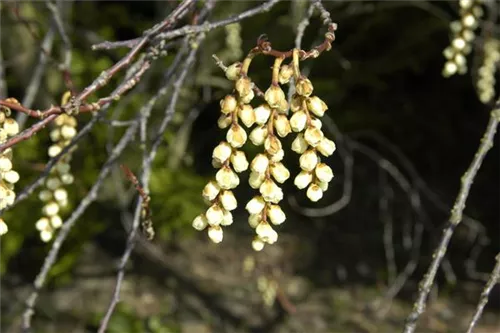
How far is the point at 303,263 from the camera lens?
491cm

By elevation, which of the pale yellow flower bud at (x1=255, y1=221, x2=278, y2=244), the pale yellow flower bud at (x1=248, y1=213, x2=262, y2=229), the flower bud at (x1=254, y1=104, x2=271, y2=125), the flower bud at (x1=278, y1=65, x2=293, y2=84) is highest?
the flower bud at (x1=278, y1=65, x2=293, y2=84)

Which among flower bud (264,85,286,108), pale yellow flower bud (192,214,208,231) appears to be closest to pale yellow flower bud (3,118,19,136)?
pale yellow flower bud (192,214,208,231)

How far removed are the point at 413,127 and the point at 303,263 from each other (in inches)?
74.2

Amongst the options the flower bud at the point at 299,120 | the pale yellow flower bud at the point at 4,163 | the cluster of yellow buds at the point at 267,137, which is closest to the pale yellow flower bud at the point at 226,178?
the cluster of yellow buds at the point at 267,137

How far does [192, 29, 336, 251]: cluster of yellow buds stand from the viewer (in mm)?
931

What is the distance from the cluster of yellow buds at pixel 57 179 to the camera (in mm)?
1570

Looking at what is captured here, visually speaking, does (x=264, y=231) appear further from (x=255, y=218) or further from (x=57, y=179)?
(x=57, y=179)

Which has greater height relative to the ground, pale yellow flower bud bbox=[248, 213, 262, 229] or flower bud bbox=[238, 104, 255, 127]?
flower bud bbox=[238, 104, 255, 127]

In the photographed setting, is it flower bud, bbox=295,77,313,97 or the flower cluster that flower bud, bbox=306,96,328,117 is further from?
the flower cluster

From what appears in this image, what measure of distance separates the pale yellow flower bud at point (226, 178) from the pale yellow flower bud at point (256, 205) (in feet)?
0.18

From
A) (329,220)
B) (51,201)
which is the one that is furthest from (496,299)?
(51,201)

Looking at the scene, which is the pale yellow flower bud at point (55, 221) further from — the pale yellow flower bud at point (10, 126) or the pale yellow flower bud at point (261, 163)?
the pale yellow flower bud at point (261, 163)

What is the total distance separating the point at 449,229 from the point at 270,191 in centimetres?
54

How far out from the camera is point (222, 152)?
3.16 ft
